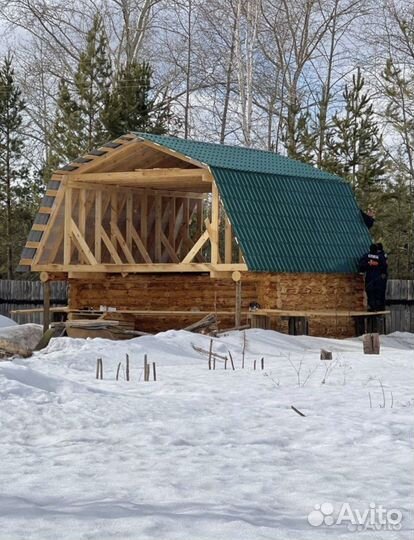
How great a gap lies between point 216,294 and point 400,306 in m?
6.46

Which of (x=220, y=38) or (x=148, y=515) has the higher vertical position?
(x=220, y=38)

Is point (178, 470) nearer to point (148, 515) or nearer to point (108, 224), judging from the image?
point (148, 515)

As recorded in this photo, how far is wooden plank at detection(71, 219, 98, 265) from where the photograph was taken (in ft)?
81.9

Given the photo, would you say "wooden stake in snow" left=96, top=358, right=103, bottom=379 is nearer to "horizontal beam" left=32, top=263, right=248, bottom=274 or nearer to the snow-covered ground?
the snow-covered ground

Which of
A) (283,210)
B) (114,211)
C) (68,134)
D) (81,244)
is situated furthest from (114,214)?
(68,134)

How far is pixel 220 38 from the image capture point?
44.1m

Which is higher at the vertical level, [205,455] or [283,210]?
[283,210]

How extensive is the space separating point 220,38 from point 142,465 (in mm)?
37547

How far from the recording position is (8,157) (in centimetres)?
3825

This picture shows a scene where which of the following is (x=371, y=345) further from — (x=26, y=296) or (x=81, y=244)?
(x=26, y=296)

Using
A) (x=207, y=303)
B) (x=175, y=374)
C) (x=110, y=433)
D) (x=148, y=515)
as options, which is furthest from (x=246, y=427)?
(x=207, y=303)

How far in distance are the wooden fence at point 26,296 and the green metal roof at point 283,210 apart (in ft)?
26.4

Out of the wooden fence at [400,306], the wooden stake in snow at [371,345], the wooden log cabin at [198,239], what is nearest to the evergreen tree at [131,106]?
the wooden log cabin at [198,239]

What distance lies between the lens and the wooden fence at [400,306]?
2961 centimetres
